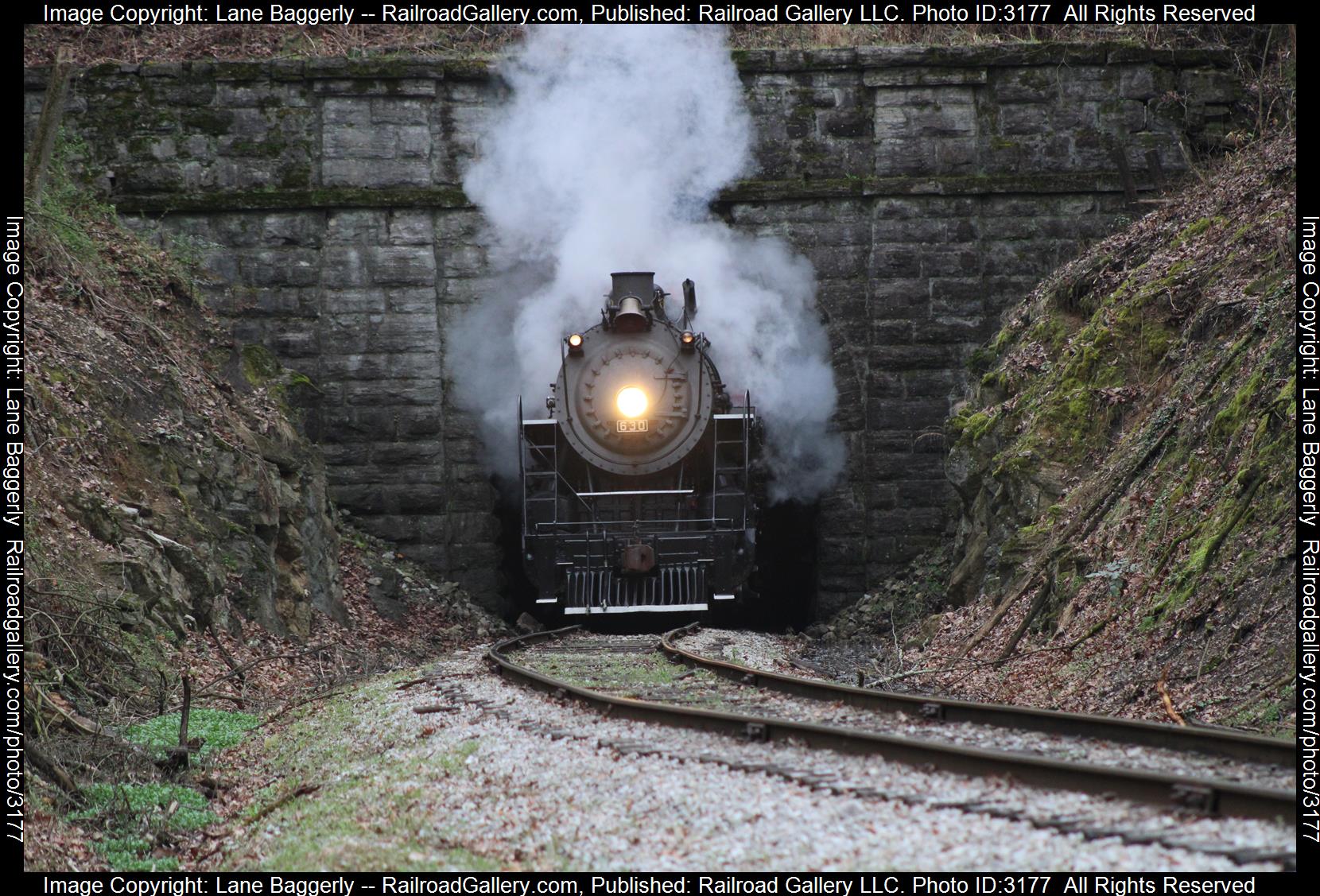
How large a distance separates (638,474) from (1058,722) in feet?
28.1

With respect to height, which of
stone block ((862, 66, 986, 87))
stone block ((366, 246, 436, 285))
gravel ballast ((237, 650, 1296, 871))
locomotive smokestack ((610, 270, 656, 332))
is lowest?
gravel ballast ((237, 650, 1296, 871))

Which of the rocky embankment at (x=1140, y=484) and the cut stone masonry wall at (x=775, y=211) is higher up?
the cut stone masonry wall at (x=775, y=211)

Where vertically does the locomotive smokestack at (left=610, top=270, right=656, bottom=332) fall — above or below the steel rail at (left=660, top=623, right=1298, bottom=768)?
above

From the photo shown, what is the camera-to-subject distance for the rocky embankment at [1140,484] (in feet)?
25.2

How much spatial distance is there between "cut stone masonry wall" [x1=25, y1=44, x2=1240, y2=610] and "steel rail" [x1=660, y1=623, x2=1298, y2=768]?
8.65 metres

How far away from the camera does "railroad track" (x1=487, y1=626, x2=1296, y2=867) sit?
4414 mm

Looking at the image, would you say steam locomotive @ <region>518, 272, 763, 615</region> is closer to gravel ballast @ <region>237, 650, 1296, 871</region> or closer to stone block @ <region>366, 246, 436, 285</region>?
stone block @ <region>366, 246, 436, 285</region>

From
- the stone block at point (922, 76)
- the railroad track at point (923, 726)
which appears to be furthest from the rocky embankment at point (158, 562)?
the stone block at point (922, 76)

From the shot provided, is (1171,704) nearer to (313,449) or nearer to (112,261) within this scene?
(313,449)

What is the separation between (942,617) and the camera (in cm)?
1267

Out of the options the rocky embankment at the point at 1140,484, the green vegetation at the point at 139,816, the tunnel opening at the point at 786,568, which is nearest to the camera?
the green vegetation at the point at 139,816

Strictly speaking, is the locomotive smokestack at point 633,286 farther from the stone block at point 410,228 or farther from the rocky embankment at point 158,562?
the rocky embankment at point 158,562

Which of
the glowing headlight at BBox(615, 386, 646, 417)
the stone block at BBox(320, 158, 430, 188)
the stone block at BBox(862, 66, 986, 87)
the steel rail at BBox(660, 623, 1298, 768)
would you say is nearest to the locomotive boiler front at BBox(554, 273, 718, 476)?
the glowing headlight at BBox(615, 386, 646, 417)
